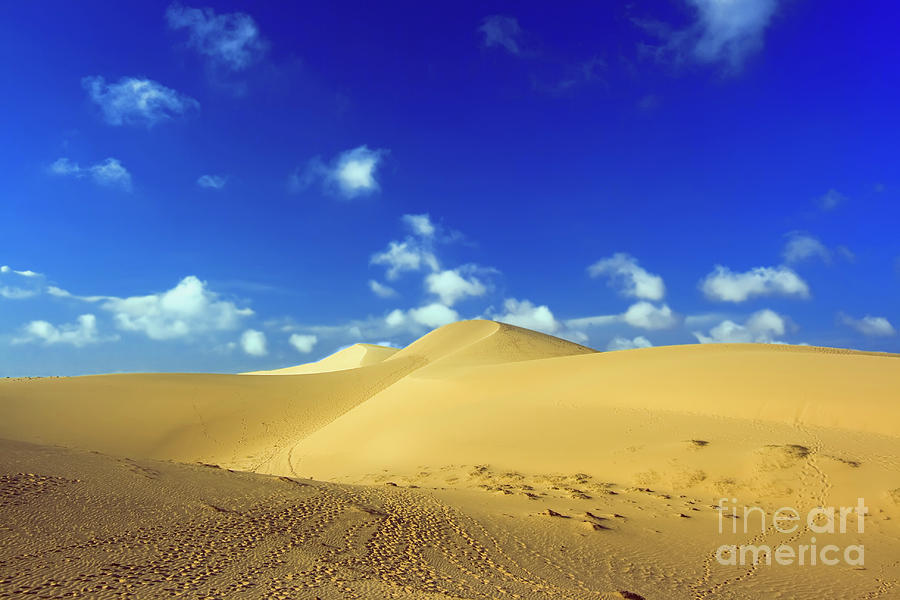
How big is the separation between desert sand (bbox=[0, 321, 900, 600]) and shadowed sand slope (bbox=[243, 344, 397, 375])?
37.9 metres

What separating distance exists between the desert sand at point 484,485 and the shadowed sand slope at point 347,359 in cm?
3791

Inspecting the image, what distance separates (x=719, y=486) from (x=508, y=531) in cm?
620

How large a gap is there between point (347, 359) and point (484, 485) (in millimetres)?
56555

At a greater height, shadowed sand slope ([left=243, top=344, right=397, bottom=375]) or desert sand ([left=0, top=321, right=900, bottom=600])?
shadowed sand slope ([left=243, top=344, right=397, bottom=375])

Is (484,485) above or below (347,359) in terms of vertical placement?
below

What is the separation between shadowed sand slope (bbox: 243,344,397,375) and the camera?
64.2 m

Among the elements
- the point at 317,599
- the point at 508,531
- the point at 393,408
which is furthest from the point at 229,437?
the point at 317,599

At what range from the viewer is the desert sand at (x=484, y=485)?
635cm

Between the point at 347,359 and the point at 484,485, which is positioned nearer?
the point at 484,485

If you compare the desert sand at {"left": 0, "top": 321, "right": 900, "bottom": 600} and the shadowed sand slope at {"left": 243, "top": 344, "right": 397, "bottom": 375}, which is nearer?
the desert sand at {"left": 0, "top": 321, "right": 900, "bottom": 600}

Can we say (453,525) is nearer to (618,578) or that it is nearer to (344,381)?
(618,578)

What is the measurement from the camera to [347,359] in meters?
67.9

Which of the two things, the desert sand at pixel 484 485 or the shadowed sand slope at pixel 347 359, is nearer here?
the desert sand at pixel 484 485

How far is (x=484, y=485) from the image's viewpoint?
13242mm
